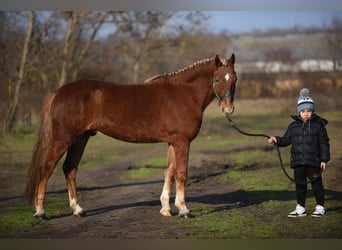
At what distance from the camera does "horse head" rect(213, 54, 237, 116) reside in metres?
6.10

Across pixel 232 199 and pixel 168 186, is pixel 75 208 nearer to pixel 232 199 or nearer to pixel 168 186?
pixel 168 186

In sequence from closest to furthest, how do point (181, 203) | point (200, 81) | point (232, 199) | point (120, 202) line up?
point (181, 203) → point (200, 81) → point (120, 202) → point (232, 199)

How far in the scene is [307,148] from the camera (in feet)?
20.1

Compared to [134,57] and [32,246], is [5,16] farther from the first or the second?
[32,246]

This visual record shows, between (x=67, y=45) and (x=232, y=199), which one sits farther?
(x=67, y=45)

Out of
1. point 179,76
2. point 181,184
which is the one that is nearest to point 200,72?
point 179,76

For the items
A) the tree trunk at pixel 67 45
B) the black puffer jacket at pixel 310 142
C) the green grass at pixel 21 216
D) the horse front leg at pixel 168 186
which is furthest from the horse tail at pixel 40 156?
the tree trunk at pixel 67 45

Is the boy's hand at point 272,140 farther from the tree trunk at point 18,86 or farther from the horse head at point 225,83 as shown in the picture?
the tree trunk at point 18,86

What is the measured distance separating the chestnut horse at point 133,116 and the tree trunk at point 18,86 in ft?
23.3

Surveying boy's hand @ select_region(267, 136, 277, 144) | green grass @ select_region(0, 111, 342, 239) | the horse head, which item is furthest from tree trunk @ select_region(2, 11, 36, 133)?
boy's hand @ select_region(267, 136, 277, 144)

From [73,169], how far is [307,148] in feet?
9.19

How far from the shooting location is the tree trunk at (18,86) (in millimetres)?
12913

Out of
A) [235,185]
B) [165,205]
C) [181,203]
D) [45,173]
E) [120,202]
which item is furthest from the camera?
[235,185]

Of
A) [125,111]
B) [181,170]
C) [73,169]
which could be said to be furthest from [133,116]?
[73,169]
